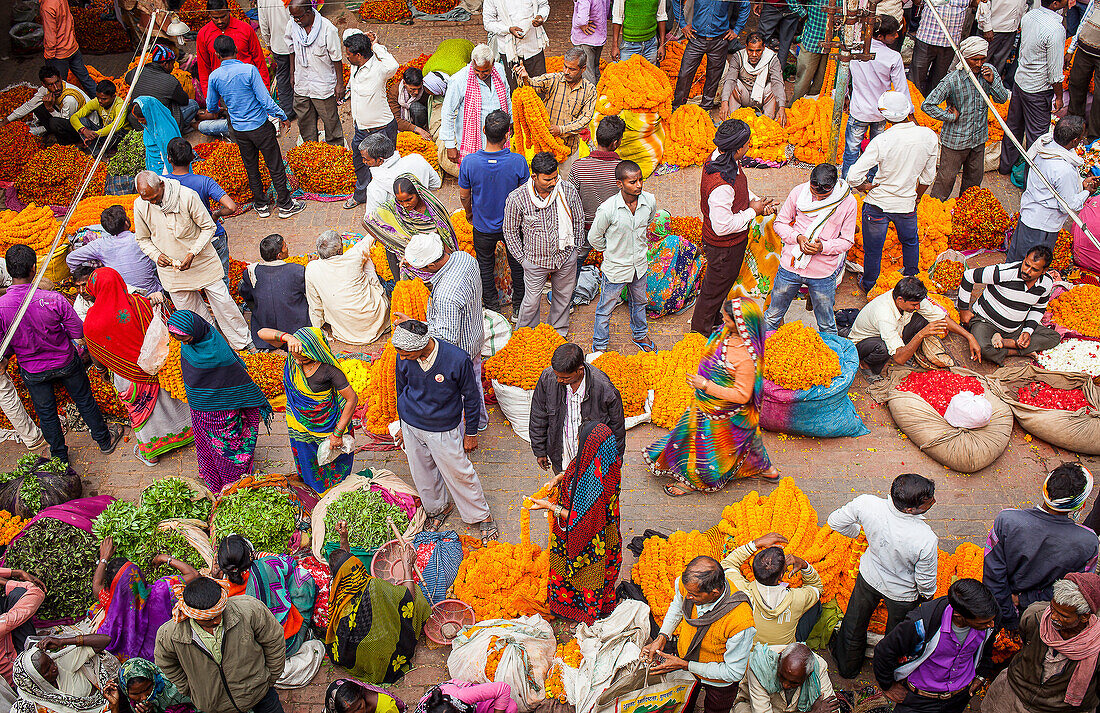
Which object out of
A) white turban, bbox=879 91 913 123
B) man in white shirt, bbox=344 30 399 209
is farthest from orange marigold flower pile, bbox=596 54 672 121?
white turban, bbox=879 91 913 123

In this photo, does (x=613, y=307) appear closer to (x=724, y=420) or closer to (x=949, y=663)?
(x=724, y=420)

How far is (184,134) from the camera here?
10719 mm

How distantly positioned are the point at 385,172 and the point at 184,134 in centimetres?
433

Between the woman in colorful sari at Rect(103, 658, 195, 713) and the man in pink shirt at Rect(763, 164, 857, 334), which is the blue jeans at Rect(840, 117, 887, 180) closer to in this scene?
the man in pink shirt at Rect(763, 164, 857, 334)

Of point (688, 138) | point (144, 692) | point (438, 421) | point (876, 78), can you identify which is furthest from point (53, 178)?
point (876, 78)

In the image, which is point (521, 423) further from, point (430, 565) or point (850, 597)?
point (850, 597)

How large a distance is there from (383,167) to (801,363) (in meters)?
3.66

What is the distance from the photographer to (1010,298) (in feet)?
24.1

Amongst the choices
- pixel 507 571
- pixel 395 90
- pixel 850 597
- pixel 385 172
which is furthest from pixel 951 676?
pixel 395 90

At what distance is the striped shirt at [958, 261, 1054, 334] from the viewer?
727 centimetres

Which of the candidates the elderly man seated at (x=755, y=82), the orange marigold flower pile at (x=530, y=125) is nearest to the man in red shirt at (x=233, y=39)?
the orange marigold flower pile at (x=530, y=125)

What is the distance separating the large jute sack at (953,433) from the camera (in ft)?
22.0

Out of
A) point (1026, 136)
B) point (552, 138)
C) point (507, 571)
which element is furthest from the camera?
point (1026, 136)

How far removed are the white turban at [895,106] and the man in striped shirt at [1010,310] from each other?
4.73 feet
